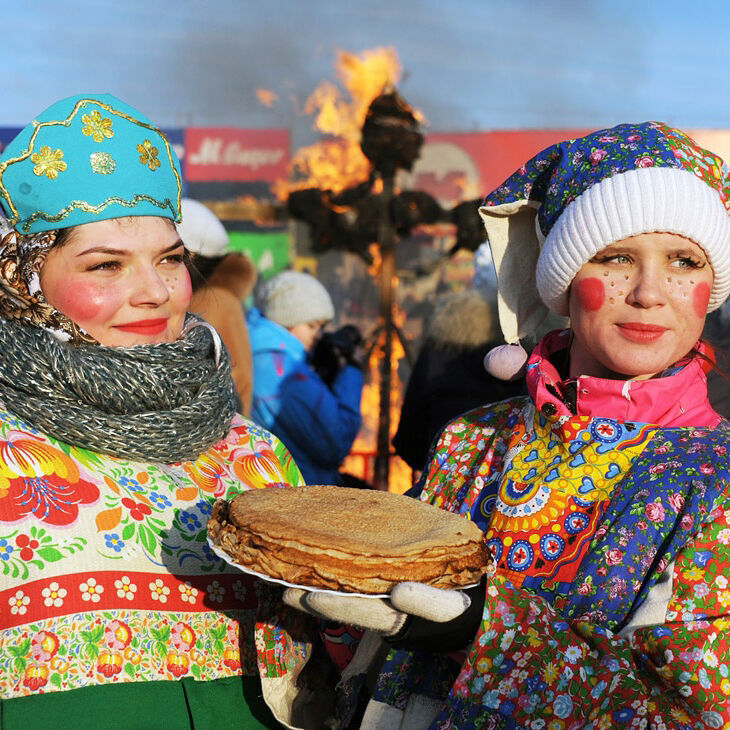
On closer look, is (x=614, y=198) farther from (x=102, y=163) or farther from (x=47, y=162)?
(x=47, y=162)

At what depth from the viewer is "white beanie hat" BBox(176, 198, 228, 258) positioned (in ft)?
16.9

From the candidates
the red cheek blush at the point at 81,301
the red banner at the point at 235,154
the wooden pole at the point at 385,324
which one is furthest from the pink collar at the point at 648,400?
the red banner at the point at 235,154

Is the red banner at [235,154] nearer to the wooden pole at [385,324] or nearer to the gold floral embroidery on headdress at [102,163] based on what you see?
the wooden pole at [385,324]

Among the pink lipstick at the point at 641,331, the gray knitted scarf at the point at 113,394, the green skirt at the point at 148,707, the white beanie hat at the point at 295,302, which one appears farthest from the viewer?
the white beanie hat at the point at 295,302

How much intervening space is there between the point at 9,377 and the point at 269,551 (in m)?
0.83

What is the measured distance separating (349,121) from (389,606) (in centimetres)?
693

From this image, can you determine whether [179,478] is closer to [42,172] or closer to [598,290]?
[42,172]

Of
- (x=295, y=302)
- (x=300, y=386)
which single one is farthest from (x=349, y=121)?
(x=300, y=386)

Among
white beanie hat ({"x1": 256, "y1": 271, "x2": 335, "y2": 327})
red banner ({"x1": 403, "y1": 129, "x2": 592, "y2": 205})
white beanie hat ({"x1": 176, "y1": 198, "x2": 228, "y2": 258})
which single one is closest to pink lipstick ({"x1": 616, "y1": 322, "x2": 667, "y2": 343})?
white beanie hat ({"x1": 176, "y1": 198, "x2": 228, "y2": 258})

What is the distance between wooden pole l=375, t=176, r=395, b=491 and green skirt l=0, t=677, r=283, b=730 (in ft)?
15.5

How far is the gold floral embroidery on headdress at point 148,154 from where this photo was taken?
2.46 m

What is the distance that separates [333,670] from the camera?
2.21 meters

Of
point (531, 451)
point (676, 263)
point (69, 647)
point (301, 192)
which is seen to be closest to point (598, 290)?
point (676, 263)

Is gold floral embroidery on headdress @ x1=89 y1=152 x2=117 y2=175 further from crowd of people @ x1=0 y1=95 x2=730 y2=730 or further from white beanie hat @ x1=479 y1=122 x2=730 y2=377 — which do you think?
white beanie hat @ x1=479 y1=122 x2=730 y2=377
